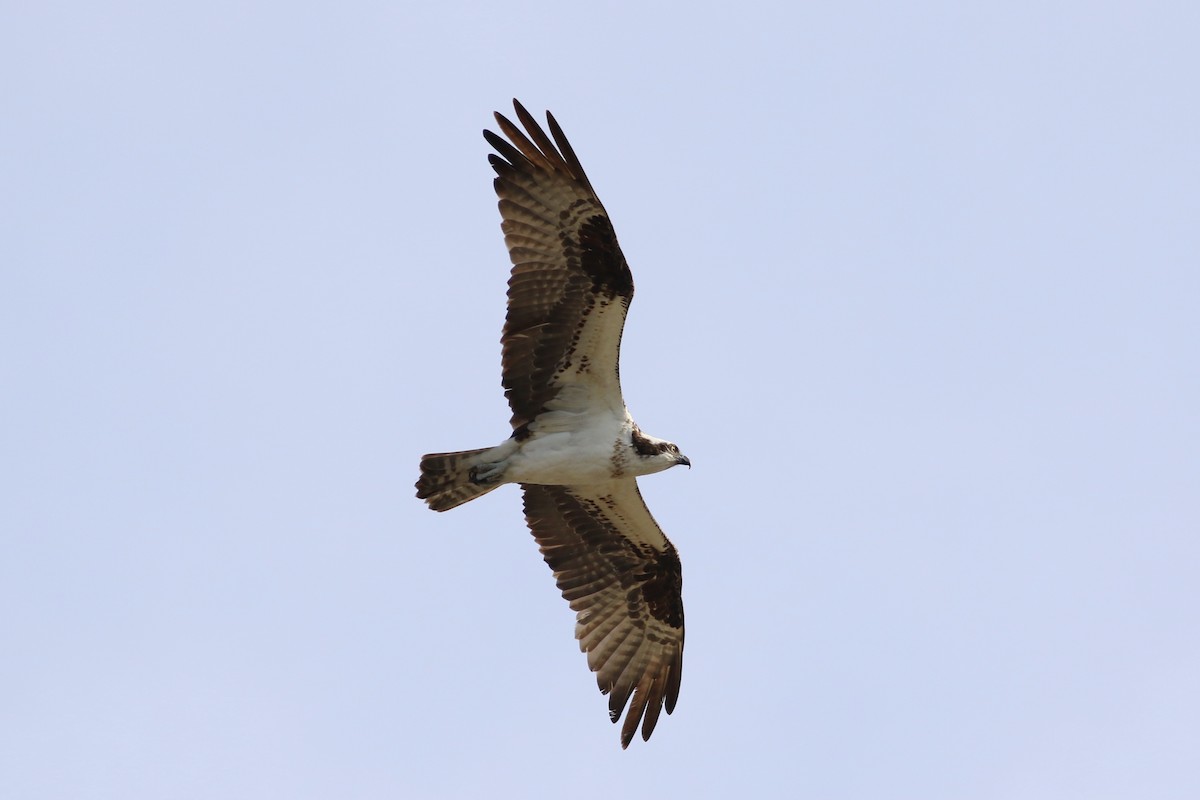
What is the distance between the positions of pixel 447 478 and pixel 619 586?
2.41 meters

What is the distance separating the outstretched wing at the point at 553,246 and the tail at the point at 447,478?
1052 millimetres

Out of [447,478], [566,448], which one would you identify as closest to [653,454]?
[566,448]

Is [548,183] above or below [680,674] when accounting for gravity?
above

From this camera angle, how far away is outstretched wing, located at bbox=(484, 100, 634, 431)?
43.6 feet

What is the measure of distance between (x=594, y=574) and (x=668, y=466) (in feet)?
5.50

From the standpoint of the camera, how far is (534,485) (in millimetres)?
14875

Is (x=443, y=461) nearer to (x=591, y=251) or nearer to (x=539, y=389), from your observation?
(x=539, y=389)

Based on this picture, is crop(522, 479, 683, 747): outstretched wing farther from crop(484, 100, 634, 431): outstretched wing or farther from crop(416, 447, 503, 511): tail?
crop(484, 100, 634, 431): outstretched wing

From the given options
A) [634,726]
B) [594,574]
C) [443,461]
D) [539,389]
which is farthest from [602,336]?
[634,726]

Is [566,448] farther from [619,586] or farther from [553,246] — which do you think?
[619,586]

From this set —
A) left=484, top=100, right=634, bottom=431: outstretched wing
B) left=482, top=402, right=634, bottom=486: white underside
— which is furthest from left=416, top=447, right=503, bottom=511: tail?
left=484, top=100, right=634, bottom=431: outstretched wing

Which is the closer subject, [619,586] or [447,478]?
[447,478]

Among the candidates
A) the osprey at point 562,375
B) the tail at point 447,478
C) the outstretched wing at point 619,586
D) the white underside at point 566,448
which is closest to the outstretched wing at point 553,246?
the osprey at point 562,375

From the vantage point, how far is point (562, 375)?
13.7m
